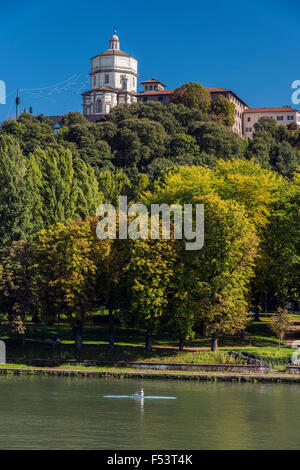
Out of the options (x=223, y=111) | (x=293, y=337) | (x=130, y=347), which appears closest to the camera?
(x=130, y=347)

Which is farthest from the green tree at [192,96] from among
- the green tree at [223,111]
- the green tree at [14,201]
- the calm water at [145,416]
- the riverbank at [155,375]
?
the calm water at [145,416]

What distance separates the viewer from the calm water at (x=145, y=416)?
124 feet

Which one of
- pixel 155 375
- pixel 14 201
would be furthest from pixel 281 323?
pixel 14 201

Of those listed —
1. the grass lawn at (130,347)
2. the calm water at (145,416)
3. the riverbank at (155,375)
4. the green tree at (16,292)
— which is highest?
the green tree at (16,292)

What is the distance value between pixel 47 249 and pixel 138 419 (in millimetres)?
28289

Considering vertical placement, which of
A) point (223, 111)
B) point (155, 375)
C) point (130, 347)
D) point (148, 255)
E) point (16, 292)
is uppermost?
point (223, 111)

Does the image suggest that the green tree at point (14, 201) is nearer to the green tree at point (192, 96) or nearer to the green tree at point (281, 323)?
the green tree at point (281, 323)

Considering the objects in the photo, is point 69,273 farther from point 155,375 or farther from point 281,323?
point 281,323

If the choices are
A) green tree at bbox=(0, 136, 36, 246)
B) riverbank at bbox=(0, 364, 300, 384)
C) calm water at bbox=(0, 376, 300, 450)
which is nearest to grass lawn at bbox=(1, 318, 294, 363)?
riverbank at bbox=(0, 364, 300, 384)

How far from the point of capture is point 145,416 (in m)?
44.9

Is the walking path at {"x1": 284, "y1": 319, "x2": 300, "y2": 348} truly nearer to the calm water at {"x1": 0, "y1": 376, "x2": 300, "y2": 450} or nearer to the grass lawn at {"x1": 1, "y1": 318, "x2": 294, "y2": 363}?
the grass lawn at {"x1": 1, "y1": 318, "x2": 294, "y2": 363}

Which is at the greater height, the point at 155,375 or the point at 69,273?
the point at 69,273
